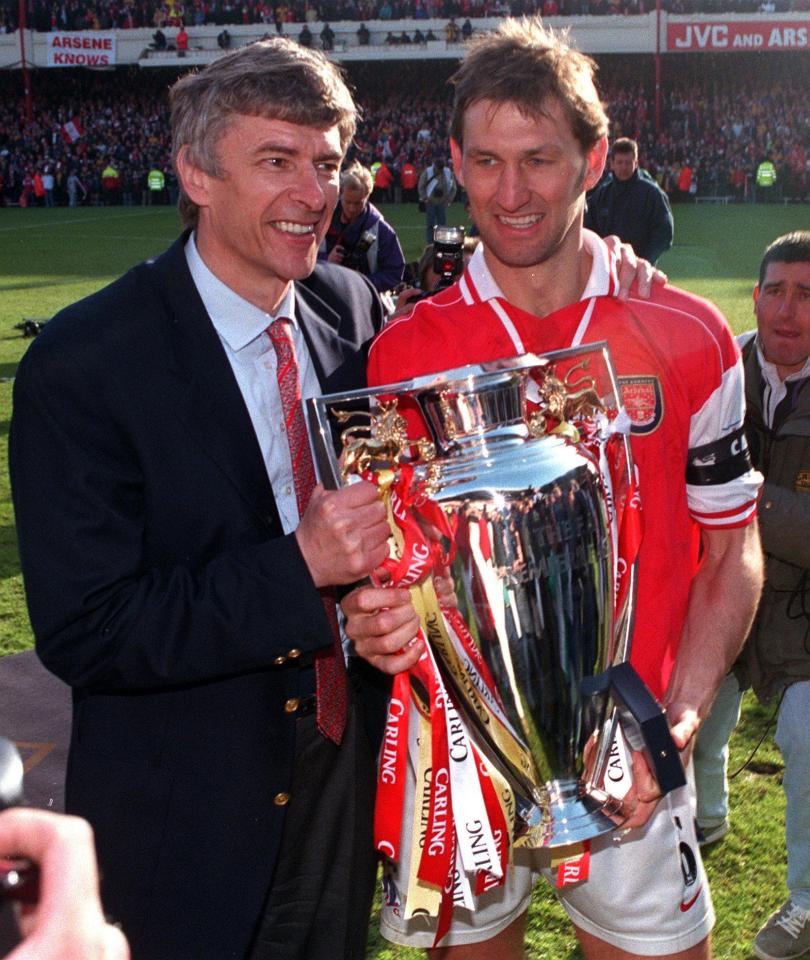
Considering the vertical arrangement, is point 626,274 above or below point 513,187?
below

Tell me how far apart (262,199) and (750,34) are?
135 feet

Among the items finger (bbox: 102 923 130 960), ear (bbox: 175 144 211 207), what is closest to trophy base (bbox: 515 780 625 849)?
finger (bbox: 102 923 130 960)

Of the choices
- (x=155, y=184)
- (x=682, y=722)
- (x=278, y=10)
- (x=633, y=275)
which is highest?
(x=278, y=10)

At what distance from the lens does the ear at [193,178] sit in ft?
7.29

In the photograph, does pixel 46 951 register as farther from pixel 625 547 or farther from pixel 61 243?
pixel 61 243

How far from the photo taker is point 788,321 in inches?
136

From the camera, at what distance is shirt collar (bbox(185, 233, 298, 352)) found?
86.7 inches

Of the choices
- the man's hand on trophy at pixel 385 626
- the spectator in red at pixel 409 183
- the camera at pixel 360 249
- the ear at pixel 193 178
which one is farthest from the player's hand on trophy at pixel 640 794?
the spectator in red at pixel 409 183

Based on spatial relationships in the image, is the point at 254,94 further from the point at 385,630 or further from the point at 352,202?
the point at 352,202

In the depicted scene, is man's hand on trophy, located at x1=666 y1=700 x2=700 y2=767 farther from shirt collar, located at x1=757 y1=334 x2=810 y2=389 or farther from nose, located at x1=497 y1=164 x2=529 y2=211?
shirt collar, located at x1=757 y1=334 x2=810 y2=389

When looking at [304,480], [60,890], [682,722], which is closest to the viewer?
[60,890]

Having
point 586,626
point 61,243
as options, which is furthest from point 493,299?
point 61,243

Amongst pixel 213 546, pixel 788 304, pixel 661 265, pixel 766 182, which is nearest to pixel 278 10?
pixel 766 182

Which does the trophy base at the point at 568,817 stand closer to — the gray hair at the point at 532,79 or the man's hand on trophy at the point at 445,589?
the man's hand on trophy at the point at 445,589
